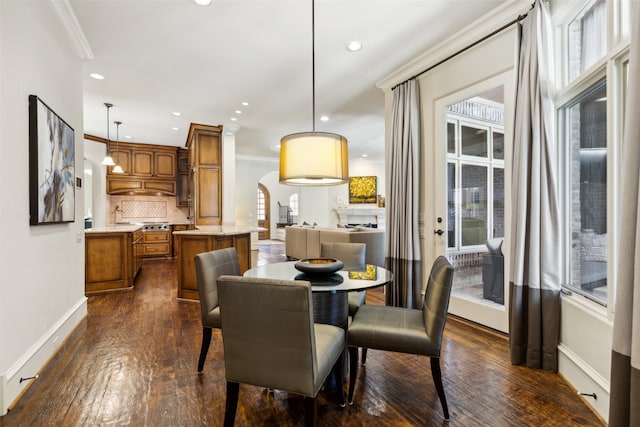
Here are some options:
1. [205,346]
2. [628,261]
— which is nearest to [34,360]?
[205,346]

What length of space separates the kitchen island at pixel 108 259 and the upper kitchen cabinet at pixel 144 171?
10.8ft

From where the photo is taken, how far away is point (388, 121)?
419cm

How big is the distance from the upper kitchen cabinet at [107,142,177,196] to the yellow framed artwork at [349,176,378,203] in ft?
18.0

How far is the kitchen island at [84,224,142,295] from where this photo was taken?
446 centimetres

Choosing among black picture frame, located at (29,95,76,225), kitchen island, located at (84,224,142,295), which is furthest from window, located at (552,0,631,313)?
kitchen island, located at (84,224,142,295)

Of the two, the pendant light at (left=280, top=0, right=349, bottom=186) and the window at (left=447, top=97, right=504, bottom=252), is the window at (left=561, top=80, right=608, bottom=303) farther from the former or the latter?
the pendant light at (left=280, top=0, right=349, bottom=186)

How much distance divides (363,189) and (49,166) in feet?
29.3

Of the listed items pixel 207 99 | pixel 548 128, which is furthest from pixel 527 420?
pixel 207 99

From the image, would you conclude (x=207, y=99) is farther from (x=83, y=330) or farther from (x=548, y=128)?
(x=548, y=128)

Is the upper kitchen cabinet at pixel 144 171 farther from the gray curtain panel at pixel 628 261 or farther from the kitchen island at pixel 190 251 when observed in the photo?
Answer: the gray curtain panel at pixel 628 261

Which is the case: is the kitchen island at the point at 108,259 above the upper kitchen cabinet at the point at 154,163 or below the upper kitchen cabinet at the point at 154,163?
below

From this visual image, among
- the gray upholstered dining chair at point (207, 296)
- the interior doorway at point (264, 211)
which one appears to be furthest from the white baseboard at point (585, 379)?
the interior doorway at point (264, 211)

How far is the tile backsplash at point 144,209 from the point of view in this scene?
25.2 ft

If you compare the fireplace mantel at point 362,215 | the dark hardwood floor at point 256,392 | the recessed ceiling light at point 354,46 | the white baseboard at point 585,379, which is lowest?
the dark hardwood floor at point 256,392
